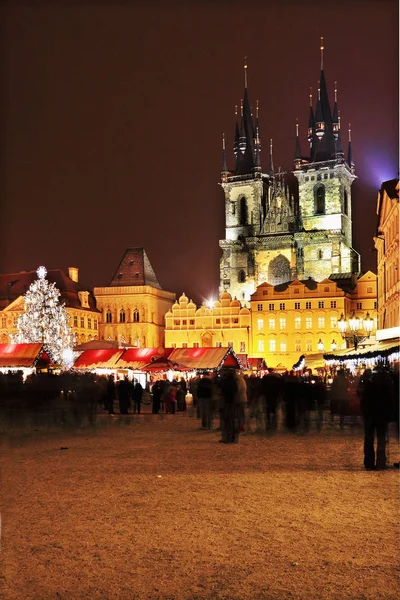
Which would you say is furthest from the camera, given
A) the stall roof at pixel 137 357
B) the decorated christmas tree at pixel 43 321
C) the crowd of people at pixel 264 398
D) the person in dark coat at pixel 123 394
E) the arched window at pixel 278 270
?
the arched window at pixel 278 270

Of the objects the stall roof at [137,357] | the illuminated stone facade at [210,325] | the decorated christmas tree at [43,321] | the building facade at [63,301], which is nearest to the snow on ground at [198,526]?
the stall roof at [137,357]

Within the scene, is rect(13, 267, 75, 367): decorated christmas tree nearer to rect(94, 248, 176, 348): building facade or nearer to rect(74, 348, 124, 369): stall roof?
rect(74, 348, 124, 369): stall roof

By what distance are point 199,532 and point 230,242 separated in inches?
3461

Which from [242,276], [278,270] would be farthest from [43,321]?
[278,270]

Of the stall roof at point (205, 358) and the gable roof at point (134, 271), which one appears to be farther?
the gable roof at point (134, 271)

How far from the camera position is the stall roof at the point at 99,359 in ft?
122

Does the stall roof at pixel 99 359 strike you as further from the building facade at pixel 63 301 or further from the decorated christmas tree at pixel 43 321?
the building facade at pixel 63 301

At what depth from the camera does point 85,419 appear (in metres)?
23.8

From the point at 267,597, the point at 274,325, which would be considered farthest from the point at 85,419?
the point at 274,325

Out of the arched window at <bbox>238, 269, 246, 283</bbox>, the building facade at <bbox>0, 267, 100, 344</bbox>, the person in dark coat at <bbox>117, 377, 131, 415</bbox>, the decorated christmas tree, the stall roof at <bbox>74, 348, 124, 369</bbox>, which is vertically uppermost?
the arched window at <bbox>238, 269, 246, 283</bbox>

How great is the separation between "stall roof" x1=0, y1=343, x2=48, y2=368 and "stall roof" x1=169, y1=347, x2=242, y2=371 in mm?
6270

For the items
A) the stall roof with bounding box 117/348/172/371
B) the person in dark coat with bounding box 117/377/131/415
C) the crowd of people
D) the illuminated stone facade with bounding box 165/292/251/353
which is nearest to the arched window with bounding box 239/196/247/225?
the illuminated stone facade with bounding box 165/292/251/353

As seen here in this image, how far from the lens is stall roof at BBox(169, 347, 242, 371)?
36.2 m

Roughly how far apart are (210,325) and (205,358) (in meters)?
43.5
